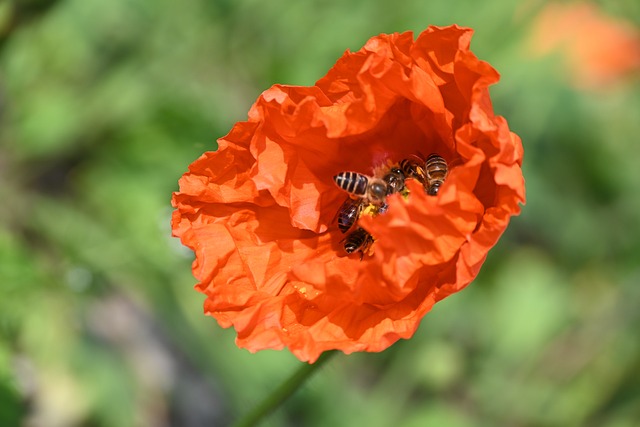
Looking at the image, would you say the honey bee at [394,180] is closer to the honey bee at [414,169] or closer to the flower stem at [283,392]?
the honey bee at [414,169]

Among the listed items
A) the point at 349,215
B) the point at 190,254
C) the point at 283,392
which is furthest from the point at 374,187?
the point at 190,254

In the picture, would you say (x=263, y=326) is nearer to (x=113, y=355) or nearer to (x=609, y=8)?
(x=113, y=355)

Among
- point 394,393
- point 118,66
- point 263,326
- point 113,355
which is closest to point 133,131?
point 118,66

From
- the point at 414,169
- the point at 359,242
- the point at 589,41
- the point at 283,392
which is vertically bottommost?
the point at 589,41

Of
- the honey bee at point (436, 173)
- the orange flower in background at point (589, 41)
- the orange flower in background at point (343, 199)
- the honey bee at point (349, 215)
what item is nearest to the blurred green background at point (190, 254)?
Answer: the orange flower in background at point (589, 41)

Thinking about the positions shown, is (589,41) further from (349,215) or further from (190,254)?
(349,215)

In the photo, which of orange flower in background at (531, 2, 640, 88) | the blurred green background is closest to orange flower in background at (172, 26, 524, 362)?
the blurred green background
